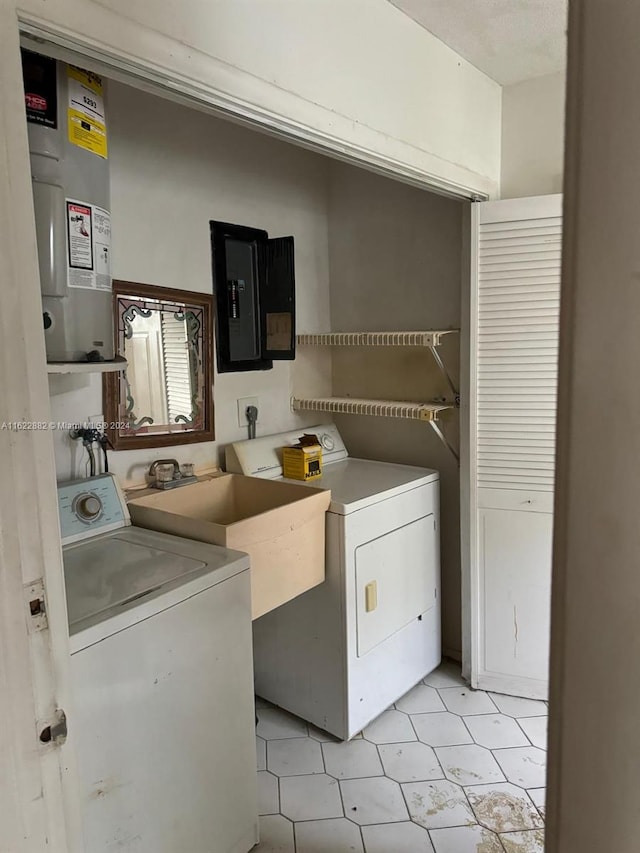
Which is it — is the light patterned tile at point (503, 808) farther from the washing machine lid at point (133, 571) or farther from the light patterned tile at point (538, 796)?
the washing machine lid at point (133, 571)

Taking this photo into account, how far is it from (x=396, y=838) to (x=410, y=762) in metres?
0.34

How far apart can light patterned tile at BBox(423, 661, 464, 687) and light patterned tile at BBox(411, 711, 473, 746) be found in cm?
21

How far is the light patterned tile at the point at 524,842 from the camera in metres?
1.78

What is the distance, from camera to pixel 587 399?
16.0 inches

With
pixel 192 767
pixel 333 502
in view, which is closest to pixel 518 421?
pixel 333 502

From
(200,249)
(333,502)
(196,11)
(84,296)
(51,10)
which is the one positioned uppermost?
(196,11)

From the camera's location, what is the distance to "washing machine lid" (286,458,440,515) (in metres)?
2.20

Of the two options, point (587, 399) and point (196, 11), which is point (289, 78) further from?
point (587, 399)

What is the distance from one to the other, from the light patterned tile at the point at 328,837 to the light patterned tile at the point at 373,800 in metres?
0.04

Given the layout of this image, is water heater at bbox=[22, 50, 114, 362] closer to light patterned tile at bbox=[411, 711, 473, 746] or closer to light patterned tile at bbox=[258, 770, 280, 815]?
light patterned tile at bbox=[258, 770, 280, 815]

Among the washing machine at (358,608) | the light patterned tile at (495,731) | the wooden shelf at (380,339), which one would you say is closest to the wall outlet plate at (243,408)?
the washing machine at (358,608)

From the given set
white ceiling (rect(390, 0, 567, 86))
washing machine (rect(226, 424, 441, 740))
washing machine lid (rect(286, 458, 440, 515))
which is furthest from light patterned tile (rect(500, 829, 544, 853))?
white ceiling (rect(390, 0, 567, 86))

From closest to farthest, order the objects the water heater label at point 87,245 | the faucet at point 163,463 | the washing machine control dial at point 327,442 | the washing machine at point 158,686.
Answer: the washing machine at point 158,686 < the water heater label at point 87,245 < the faucet at point 163,463 < the washing machine control dial at point 327,442

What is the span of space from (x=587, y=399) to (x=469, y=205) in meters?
2.18
